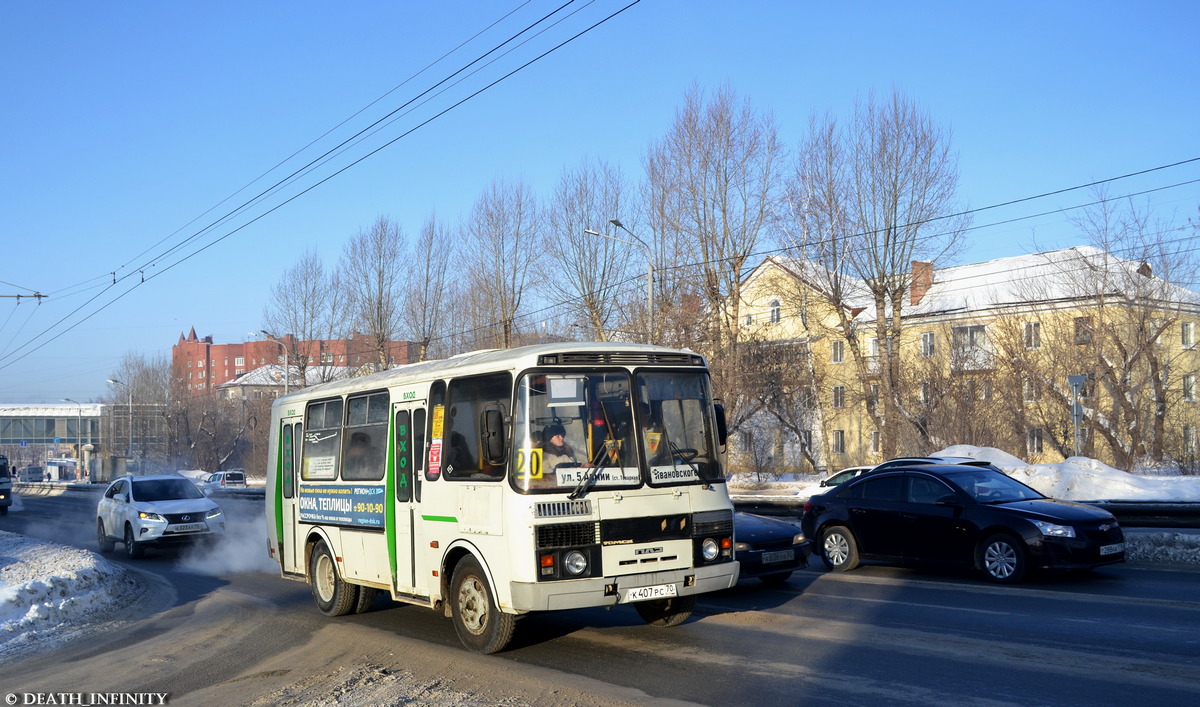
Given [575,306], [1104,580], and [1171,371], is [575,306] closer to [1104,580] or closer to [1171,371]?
[1171,371]

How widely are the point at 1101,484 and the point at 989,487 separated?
36.1 feet

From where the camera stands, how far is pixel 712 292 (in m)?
43.6

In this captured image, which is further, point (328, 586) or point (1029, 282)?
point (1029, 282)

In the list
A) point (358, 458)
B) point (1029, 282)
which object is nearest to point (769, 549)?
point (358, 458)

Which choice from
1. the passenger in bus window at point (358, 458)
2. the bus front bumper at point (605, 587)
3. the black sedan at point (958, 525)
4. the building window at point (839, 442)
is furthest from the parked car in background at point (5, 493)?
the building window at point (839, 442)

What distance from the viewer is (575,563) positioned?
335 inches

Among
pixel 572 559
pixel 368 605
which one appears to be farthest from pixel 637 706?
pixel 368 605

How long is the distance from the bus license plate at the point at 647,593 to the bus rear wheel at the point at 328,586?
14.8 feet

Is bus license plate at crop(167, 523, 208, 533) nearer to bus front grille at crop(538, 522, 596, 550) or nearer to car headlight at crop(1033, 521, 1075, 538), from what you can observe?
bus front grille at crop(538, 522, 596, 550)

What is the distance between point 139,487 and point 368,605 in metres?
12.3

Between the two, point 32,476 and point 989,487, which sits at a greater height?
point 989,487

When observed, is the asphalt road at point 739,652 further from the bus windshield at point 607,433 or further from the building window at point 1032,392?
the building window at point 1032,392

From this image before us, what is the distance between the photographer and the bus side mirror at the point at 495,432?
28.2 feet

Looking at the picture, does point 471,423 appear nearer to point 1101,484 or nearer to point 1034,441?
point 1101,484
